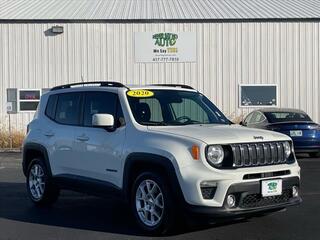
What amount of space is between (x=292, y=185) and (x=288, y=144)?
0.53 m

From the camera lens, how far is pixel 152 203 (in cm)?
696

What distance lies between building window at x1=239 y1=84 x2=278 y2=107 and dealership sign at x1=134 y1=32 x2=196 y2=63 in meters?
2.37

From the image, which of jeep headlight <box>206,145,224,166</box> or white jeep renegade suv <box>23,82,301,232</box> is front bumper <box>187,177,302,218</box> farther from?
jeep headlight <box>206,145,224,166</box>

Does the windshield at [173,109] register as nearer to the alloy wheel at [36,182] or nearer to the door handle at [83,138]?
the door handle at [83,138]

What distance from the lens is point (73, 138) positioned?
26.9ft

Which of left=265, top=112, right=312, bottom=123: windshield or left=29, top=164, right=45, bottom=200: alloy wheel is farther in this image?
Answer: left=265, top=112, right=312, bottom=123: windshield

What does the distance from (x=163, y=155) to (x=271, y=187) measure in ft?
4.38

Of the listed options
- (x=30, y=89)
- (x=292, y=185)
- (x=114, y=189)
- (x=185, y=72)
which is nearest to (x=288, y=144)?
(x=292, y=185)

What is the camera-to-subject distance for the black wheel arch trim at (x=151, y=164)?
257 inches

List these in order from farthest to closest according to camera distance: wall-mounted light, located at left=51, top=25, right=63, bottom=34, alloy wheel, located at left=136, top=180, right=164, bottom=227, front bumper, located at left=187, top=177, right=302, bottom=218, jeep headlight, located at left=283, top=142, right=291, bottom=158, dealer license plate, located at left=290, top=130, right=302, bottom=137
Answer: wall-mounted light, located at left=51, top=25, right=63, bottom=34
dealer license plate, located at left=290, top=130, right=302, bottom=137
jeep headlight, located at left=283, top=142, right=291, bottom=158
alloy wheel, located at left=136, top=180, right=164, bottom=227
front bumper, located at left=187, top=177, right=302, bottom=218

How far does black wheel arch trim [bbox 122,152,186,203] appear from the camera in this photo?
21.4 feet

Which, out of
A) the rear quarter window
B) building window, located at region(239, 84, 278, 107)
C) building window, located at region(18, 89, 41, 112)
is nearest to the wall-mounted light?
building window, located at region(18, 89, 41, 112)

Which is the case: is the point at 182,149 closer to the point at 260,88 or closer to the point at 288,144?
the point at 288,144

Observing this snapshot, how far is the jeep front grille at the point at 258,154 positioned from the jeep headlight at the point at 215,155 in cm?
15
